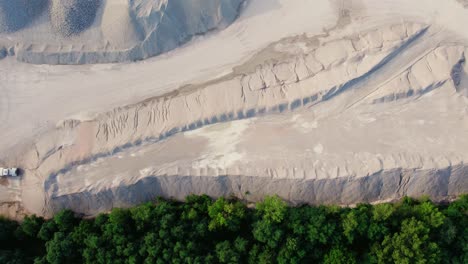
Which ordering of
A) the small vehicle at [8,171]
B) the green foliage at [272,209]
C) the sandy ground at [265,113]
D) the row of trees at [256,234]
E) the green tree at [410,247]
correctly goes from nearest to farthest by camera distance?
the green tree at [410,247] < the row of trees at [256,234] < the green foliage at [272,209] < the sandy ground at [265,113] < the small vehicle at [8,171]

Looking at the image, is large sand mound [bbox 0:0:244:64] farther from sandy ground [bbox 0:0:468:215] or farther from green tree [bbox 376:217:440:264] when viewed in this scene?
green tree [bbox 376:217:440:264]

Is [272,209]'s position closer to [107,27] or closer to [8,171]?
[107,27]

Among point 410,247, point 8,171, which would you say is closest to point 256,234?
point 410,247

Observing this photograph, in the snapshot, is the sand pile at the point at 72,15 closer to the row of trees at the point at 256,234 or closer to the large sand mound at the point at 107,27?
the large sand mound at the point at 107,27

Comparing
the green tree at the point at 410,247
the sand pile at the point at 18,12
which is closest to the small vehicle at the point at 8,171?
the sand pile at the point at 18,12

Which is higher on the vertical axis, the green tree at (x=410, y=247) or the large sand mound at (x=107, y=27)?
the large sand mound at (x=107, y=27)
